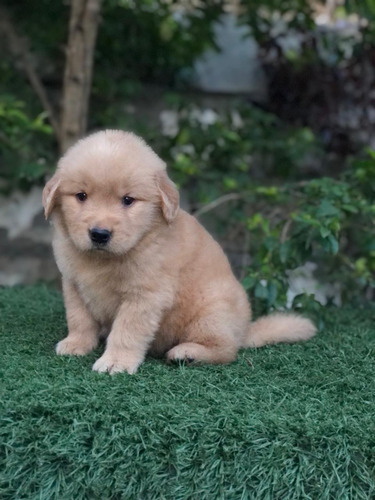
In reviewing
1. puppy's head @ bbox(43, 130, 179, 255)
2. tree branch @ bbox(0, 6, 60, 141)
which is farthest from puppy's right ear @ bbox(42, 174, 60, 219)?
tree branch @ bbox(0, 6, 60, 141)

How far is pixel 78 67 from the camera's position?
5.04 metres

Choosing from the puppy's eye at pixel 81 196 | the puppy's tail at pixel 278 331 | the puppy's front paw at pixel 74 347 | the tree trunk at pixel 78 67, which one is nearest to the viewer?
the puppy's eye at pixel 81 196

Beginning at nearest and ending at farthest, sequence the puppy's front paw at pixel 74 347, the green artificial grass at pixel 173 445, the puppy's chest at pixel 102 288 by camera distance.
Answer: the green artificial grass at pixel 173 445 → the puppy's chest at pixel 102 288 → the puppy's front paw at pixel 74 347

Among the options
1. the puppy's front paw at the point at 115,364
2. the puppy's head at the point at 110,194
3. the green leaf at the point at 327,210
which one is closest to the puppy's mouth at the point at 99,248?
the puppy's head at the point at 110,194

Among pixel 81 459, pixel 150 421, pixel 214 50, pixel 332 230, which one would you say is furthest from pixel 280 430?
pixel 214 50

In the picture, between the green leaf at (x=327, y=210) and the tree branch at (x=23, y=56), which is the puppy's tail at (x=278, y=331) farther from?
the tree branch at (x=23, y=56)

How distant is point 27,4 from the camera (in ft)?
18.2

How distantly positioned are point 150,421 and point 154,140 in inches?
138

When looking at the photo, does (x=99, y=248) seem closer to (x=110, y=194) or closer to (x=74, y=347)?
(x=110, y=194)

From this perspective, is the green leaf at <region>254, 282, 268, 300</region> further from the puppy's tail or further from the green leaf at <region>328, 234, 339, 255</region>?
the green leaf at <region>328, 234, 339, 255</region>

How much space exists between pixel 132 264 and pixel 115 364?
1.21 ft

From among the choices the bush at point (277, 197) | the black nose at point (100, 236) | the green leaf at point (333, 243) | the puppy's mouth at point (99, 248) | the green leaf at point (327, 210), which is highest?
the black nose at point (100, 236)

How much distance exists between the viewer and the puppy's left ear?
276cm

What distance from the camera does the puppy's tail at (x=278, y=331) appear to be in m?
3.37
